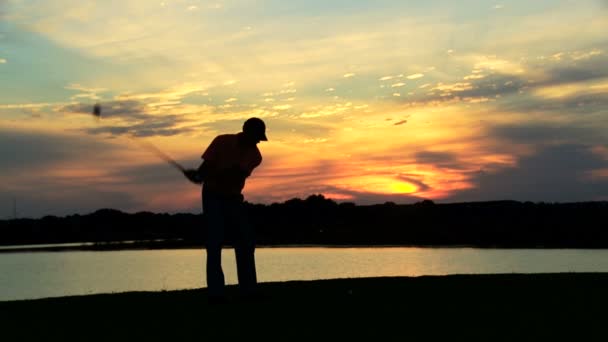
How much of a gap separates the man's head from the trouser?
918 mm

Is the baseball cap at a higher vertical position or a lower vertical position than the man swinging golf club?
higher

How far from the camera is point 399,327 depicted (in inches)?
339

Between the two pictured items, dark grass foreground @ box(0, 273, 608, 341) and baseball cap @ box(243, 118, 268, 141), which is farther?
baseball cap @ box(243, 118, 268, 141)

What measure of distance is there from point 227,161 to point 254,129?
562mm

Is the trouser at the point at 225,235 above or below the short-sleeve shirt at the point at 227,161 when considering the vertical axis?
below

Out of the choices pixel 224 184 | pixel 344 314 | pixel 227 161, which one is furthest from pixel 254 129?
pixel 344 314

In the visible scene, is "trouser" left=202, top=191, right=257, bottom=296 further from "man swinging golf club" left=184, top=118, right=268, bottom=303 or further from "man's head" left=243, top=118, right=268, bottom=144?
"man's head" left=243, top=118, right=268, bottom=144

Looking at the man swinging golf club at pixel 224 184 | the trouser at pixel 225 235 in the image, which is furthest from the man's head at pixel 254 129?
the trouser at pixel 225 235

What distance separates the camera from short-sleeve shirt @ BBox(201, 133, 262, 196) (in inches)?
424

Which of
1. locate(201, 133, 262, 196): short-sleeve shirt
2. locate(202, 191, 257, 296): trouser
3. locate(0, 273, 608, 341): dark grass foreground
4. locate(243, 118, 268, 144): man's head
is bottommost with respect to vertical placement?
locate(0, 273, 608, 341): dark grass foreground

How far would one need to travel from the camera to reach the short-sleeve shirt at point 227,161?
10758 millimetres

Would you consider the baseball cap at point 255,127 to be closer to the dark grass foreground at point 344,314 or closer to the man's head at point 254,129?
the man's head at point 254,129

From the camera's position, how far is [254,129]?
10.7m

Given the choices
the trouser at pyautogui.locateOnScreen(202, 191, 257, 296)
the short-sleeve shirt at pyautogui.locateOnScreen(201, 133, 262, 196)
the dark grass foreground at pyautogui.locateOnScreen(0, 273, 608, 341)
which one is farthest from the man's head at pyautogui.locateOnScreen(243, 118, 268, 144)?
the dark grass foreground at pyautogui.locateOnScreen(0, 273, 608, 341)
